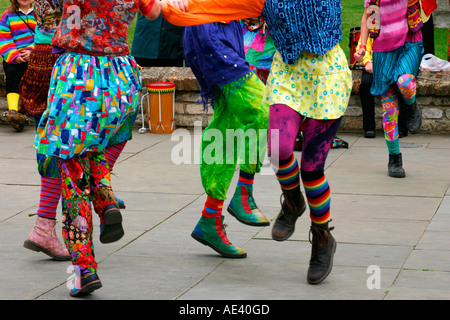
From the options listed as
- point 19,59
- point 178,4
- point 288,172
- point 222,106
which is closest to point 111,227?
point 288,172

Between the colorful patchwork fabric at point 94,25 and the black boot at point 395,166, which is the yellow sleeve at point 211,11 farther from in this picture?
the black boot at point 395,166

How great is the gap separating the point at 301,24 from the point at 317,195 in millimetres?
933

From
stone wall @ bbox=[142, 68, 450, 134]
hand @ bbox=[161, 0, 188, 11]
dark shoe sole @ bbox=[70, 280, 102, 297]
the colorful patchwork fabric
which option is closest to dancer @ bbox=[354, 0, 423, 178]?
stone wall @ bbox=[142, 68, 450, 134]

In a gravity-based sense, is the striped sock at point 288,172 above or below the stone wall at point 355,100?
above

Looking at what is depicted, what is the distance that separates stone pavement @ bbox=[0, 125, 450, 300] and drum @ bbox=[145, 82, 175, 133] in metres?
1.32

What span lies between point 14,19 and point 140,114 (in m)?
1.80

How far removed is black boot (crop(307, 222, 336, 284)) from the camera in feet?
15.8

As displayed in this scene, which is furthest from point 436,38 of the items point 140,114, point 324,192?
point 324,192

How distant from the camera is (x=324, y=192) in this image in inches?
193

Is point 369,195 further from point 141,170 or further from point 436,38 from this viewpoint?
point 436,38

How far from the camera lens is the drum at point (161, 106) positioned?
9.98m

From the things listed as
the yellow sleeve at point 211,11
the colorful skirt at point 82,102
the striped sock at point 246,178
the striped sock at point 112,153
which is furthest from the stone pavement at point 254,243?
the yellow sleeve at point 211,11

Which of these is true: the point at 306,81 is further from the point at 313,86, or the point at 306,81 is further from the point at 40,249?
the point at 40,249

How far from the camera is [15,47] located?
9961 mm
